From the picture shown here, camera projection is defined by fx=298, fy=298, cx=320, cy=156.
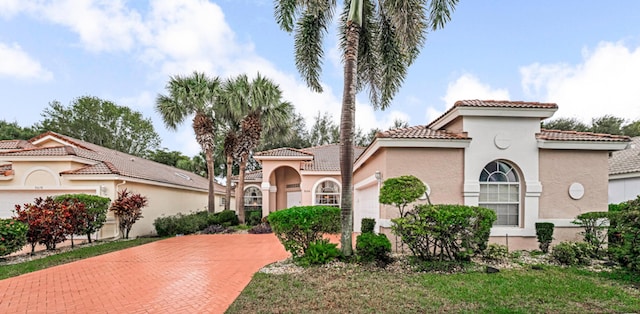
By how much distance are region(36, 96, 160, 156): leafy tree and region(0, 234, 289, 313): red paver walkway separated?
101ft

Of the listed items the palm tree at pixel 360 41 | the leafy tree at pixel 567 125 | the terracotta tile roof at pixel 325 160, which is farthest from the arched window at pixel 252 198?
the leafy tree at pixel 567 125

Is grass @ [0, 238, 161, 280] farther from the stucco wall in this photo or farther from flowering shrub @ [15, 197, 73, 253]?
the stucco wall

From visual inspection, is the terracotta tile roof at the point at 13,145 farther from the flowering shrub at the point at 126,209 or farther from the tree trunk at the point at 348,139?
the tree trunk at the point at 348,139

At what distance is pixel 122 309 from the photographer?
5.35 meters

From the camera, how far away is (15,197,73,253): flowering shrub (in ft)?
34.3

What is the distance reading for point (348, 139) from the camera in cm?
841

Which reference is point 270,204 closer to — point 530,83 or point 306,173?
point 306,173

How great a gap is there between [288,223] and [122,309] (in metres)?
3.95

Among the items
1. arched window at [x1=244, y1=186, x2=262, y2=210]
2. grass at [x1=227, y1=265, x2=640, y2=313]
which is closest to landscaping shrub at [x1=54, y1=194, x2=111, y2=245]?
grass at [x1=227, y1=265, x2=640, y2=313]

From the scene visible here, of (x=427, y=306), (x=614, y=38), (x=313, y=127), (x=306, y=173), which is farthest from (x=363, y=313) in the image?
(x=313, y=127)

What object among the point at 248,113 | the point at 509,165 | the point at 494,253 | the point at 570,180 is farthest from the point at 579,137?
the point at 248,113

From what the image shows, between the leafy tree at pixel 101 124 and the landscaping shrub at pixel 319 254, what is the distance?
36.7 metres

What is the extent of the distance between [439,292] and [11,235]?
1249 centimetres

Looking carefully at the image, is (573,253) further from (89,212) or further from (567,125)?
(567,125)
